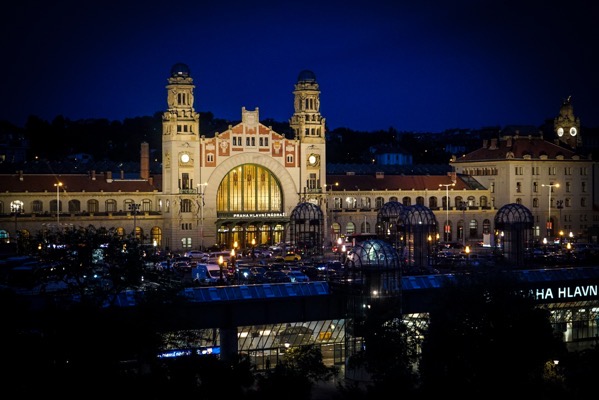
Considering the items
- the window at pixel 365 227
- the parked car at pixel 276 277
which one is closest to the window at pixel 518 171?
the window at pixel 365 227

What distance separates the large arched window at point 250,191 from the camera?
12481 cm

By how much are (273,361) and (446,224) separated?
2961 inches

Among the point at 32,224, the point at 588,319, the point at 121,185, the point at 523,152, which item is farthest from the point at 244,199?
the point at 588,319

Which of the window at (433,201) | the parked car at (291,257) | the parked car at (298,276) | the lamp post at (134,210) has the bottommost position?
the parked car at (298,276)

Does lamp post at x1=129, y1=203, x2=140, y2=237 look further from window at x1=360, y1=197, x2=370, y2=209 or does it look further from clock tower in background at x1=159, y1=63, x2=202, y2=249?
window at x1=360, y1=197, x2=370, y2=209

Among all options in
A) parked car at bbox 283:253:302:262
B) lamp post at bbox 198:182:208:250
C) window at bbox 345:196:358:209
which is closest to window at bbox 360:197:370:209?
window at bbox 345:196:358:209

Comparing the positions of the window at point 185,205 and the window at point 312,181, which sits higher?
the window at point 312,181

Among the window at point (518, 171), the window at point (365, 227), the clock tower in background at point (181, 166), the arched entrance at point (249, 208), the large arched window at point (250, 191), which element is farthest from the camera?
the window at point (518, 171)

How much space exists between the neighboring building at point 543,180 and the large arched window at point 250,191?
102ft

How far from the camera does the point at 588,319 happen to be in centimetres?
7369

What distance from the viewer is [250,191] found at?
126000 mm

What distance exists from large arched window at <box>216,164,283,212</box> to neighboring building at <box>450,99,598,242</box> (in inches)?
1224

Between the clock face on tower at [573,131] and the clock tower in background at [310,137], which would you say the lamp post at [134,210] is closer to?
the clock tower in background at [310,137]

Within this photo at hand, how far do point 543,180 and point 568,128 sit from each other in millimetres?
20389
